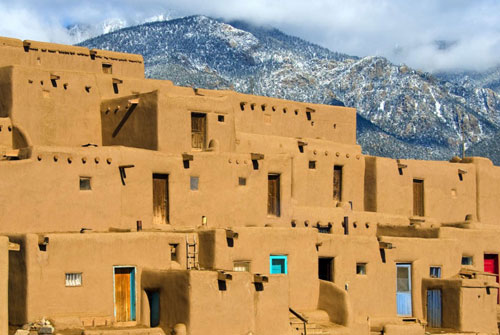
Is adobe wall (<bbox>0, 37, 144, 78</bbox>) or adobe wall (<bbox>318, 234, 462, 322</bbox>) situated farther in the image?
adobe wall (<bbox>0, 37, 144, 78</bbox>)

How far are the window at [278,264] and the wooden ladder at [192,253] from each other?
266 cm

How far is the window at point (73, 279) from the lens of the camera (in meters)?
30.2

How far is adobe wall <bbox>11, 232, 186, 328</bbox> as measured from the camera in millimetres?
29500

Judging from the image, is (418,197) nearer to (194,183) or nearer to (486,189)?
(486,189)

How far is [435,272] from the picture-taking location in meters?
39.1

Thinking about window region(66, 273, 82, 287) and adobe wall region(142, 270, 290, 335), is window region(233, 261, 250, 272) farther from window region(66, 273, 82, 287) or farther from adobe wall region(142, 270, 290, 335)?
window region(66, 273, 82, 287)

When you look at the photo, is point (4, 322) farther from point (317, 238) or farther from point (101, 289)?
point (317, 238)

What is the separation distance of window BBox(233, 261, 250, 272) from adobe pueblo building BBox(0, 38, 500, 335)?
77mm

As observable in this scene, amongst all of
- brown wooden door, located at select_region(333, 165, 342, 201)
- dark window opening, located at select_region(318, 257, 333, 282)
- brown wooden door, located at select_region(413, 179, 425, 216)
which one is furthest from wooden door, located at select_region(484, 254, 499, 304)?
dark window opening, located at select_region(318, 257, 333, 282)

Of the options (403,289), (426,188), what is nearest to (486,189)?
(426,188)

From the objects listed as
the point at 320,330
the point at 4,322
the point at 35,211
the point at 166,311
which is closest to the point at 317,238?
the point at 320,330

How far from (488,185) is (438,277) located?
→ 9.40m

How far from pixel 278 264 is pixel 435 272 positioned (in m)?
7.25

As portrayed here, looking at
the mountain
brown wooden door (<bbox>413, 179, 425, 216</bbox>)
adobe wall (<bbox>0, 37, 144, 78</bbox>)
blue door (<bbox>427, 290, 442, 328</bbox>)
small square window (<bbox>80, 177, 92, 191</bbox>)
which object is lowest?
blue door (<bbox>427, 290, 442, 328</bbox>)
